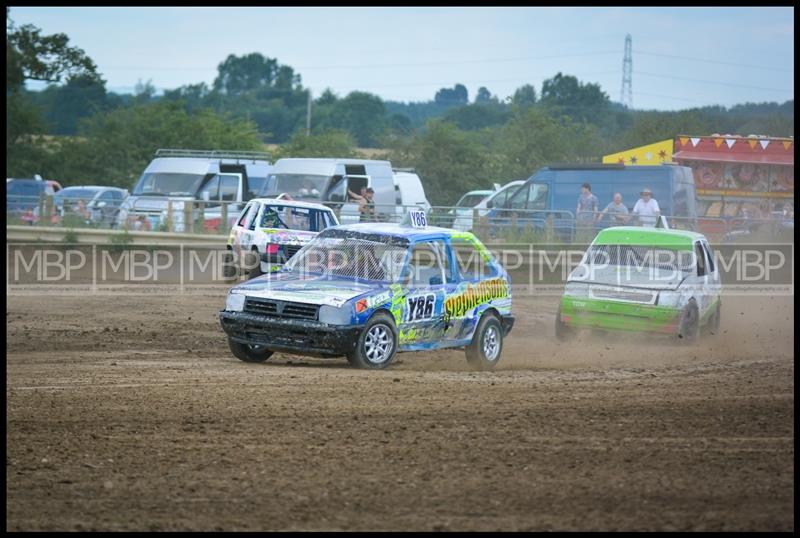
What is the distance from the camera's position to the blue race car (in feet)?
38.5

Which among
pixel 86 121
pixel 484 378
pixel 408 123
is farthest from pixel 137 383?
pixel 408 123

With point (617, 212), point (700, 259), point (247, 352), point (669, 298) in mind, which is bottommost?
point (247, 352)

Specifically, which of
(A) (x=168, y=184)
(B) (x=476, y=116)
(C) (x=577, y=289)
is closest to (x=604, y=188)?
(A) (x=168, y=184)

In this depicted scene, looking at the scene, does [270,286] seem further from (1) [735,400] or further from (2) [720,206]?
(2) [720,206]

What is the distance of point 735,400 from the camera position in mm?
9773

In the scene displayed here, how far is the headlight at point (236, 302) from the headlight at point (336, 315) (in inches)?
38.4

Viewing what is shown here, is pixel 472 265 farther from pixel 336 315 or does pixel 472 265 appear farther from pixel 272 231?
pixel 272 231

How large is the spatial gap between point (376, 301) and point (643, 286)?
5283 millimetres

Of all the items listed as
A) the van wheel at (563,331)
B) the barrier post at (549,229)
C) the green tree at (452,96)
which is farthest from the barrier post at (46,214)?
the green tree at (452,96)

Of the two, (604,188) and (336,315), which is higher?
(604,188)

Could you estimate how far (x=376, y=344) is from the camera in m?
12.0

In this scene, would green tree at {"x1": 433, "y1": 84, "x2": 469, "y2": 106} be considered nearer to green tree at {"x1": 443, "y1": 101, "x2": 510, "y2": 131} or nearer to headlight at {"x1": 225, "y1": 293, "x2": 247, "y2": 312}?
green tree at {"x1": 443, "y1": 101, "x2": 510, "y2": 131}

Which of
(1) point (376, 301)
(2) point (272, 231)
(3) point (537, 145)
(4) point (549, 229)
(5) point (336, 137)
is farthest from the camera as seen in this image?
(5) point (336, 137)

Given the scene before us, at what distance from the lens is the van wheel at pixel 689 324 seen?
619 inches
